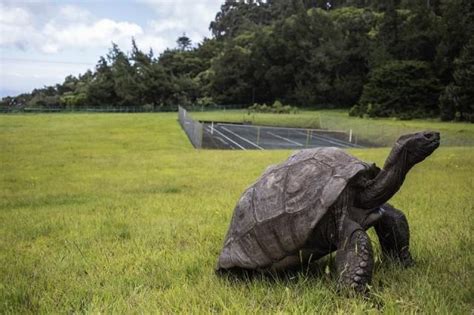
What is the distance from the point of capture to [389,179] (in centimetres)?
351

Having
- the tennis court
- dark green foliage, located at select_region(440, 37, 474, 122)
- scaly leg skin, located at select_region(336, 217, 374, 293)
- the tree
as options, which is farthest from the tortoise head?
the tree

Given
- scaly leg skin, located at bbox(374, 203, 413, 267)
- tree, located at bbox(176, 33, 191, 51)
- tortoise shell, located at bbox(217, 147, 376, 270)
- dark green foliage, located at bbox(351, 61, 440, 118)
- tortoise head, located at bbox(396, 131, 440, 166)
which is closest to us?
tortoise head, located at bbox(396, 131, 440, 166)

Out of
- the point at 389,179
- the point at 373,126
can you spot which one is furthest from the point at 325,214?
the point at 373,126

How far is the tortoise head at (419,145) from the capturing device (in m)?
3.42

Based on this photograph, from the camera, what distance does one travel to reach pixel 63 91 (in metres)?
98.9

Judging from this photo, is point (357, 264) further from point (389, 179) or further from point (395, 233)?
point (395, 233)

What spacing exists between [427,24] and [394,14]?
6.60 m

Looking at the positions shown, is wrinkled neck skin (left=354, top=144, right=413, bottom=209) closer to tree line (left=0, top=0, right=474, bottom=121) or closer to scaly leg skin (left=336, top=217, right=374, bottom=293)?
scaly leg skin (left=336, top=217, right=374, bottom=293)

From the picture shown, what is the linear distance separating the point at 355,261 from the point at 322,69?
78642mm

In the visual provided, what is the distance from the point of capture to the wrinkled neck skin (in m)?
3.49

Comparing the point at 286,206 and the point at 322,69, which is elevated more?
the point at 322,69

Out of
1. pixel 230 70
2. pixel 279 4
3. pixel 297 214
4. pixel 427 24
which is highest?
pixel 279 4

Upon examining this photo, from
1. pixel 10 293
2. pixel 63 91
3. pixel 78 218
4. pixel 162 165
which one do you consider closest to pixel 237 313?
pixel 10 293

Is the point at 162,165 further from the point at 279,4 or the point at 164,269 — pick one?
the point at 279,4
